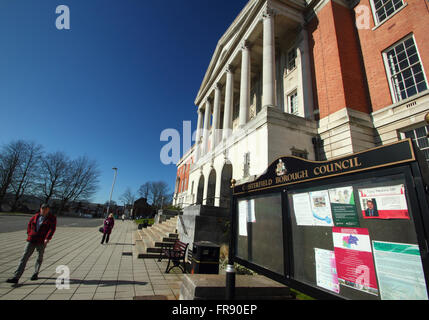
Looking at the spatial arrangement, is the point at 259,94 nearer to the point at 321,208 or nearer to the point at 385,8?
the point at 385,8

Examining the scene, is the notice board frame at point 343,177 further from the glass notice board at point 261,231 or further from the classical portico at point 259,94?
the classical portico at point 259,94

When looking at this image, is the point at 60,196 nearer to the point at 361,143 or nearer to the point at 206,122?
the point at 206,122

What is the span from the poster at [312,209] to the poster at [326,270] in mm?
403

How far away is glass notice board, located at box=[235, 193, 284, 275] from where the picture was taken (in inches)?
149

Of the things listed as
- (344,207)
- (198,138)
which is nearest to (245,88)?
(198,138)

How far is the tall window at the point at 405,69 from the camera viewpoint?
952 cm

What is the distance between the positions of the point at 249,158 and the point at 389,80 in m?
8.49

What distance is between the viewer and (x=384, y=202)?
233 cm

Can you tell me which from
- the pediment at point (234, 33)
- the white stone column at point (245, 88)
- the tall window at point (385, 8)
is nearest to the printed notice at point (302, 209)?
the white stone column at point (245, 88)

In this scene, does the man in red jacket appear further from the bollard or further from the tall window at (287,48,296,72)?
the tall window at (287,48,296,72)

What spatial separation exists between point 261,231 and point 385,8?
1568cm

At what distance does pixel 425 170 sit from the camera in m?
2.22

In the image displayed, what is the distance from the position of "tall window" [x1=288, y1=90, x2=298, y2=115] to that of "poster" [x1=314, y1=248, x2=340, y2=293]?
13510 millimetres
